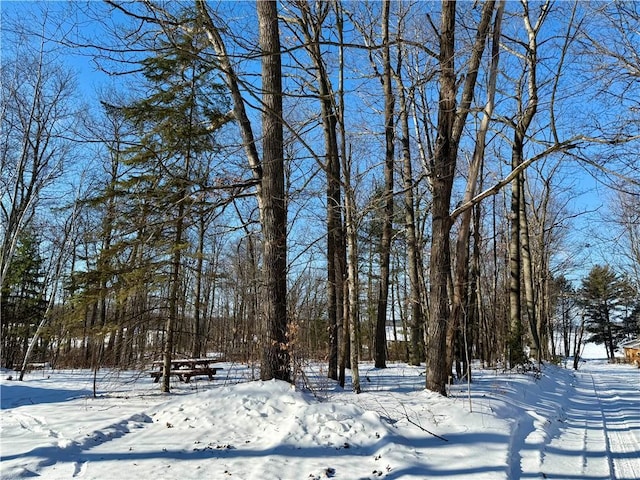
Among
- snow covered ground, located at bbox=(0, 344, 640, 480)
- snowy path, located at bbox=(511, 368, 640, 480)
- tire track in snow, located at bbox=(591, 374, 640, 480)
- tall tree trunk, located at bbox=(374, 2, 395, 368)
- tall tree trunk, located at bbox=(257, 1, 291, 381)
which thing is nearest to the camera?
snow covered ground, located at bbox=(0, 344, 640, 480)

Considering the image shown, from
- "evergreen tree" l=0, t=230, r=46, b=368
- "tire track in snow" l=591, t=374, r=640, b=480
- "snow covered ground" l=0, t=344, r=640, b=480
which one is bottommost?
"tire track in snow" l=591, t=374, r=640, b=480

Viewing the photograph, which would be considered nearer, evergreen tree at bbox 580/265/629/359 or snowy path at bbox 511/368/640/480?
snowy path at bbox 511/368/640/480

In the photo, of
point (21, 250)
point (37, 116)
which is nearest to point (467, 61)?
point (37, 116)

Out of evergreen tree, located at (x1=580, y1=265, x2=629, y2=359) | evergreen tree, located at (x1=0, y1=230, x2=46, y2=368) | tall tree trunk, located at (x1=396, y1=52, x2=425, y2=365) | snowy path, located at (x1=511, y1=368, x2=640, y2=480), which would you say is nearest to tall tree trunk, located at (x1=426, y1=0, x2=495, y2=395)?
snowy path, located at (x1=511, y1=368, x2=640, y2=480)

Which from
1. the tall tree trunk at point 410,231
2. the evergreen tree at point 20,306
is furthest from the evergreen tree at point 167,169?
the evergreen tree at point 20,306

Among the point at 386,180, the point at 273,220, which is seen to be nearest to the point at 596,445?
the point at 273,220

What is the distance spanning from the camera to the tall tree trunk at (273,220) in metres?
6.54

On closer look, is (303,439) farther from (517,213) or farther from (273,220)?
(517,213)

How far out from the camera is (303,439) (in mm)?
4637

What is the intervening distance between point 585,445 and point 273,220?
17.4 feet

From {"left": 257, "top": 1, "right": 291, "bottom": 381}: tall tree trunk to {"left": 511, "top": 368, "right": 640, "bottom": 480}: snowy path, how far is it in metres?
3.38

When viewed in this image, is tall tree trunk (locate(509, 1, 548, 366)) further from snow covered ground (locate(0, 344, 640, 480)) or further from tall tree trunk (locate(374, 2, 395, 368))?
snow covered ground (locate(0, 344, 640, 480))

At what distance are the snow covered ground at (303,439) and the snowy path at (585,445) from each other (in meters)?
0.02

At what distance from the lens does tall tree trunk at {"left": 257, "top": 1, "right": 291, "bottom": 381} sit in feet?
21.5
